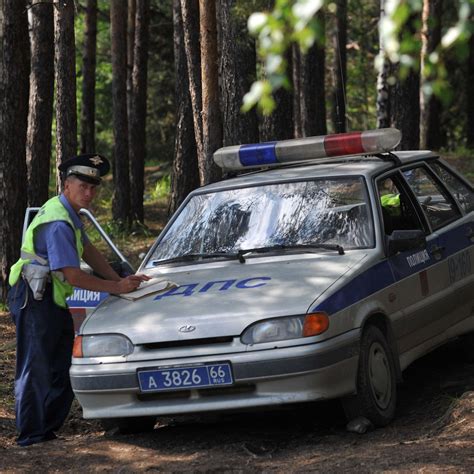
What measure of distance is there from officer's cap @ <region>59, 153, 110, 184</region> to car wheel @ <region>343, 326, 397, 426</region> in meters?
1.92

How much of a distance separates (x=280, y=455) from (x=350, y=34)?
40.0 meters

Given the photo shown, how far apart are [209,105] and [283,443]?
26.9 ft

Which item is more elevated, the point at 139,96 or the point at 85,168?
the point at 139,96

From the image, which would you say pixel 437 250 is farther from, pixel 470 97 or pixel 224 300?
pixel 470 97

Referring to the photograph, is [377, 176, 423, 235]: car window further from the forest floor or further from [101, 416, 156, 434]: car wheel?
[101, 416, 156, 434]: car wheel

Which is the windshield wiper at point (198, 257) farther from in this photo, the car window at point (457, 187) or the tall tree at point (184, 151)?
the tall tree at point (184, 151)

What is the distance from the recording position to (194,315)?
6.16 meters

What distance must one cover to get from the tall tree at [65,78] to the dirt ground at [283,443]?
930 centimetres

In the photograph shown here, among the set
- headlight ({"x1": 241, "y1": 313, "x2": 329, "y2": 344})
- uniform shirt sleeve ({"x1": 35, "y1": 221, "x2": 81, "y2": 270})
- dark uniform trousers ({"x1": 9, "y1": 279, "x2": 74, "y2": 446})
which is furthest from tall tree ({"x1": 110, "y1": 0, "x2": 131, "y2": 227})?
headlight ({"x1": 241, "y1": 313, "x2": 329, "y2": 344})

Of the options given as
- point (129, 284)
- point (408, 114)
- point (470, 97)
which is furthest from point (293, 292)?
point (470, 97)

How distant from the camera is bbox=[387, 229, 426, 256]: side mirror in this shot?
693cm

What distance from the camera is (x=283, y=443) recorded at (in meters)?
6.46

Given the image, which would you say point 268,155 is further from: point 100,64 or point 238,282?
point 100,64

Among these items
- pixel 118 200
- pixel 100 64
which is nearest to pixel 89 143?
pixel 118 200
